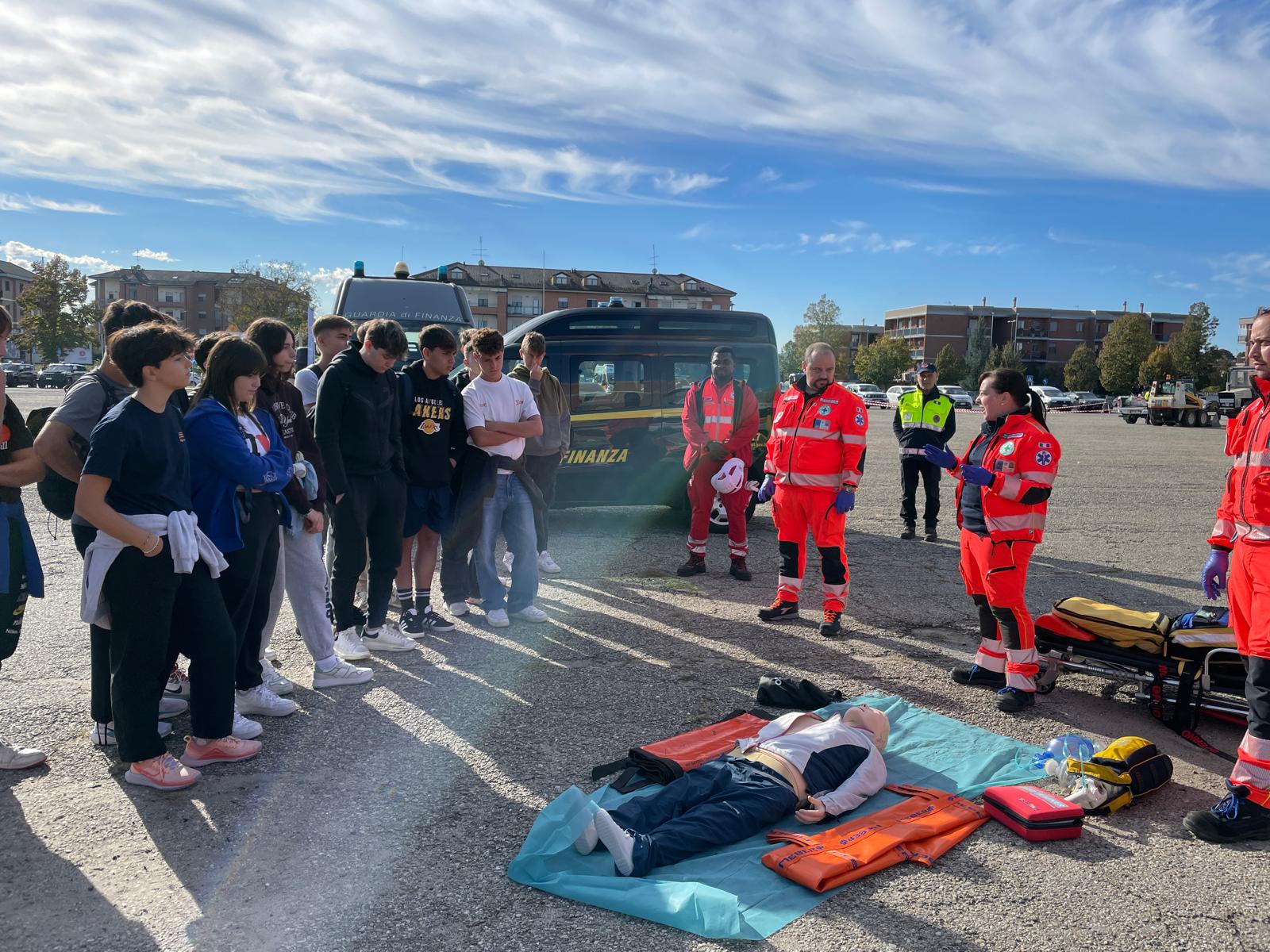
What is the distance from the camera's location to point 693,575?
8125 millimetres

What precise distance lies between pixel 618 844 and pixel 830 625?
353 cm

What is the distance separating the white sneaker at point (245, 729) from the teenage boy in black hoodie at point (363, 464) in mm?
1209

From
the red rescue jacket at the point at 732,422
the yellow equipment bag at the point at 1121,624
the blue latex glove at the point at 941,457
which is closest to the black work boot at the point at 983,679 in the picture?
the yellow equipment bag at the point at 1121,624

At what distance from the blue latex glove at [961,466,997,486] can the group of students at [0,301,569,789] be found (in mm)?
2944

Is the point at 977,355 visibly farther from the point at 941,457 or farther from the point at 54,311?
the point at 941,457

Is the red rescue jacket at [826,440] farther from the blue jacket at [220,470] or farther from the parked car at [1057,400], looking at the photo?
the parked car at [1057,400]

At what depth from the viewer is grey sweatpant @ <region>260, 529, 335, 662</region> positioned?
4.95 metres

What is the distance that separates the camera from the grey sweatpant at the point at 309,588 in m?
4.95

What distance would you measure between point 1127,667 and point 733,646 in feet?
7.76

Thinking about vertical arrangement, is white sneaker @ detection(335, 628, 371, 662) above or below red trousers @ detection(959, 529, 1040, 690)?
below

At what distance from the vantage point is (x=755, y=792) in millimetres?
3518

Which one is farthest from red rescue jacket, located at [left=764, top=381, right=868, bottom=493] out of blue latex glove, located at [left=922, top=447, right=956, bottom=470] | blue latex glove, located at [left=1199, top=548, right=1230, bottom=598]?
blue latex glove, located at [left=1199, top=548, right=1230, bottom=598]

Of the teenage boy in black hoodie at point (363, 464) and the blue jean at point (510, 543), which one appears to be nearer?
the teenage boy in black hoodie at point (363, 464)

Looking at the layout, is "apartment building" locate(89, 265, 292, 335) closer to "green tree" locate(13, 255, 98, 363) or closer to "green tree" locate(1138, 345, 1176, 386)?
"green tree" locate(13, 255, 98, 363)
